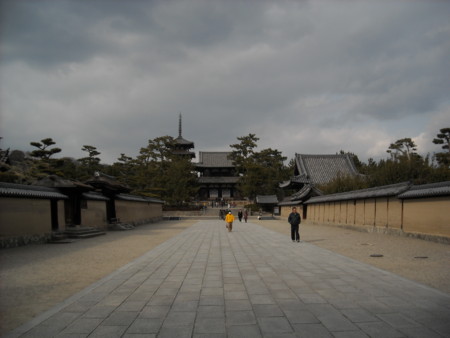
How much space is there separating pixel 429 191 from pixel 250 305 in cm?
1163

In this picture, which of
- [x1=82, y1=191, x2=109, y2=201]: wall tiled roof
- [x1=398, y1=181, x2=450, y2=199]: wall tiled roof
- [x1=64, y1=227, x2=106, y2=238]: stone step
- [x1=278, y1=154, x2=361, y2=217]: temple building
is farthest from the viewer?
[x1=278, y1=154, x2=361, y2=217]: temple building

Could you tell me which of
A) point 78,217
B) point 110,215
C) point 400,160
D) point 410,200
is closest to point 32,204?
point 78,217

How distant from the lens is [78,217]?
17219 millimetres

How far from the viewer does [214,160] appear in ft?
208

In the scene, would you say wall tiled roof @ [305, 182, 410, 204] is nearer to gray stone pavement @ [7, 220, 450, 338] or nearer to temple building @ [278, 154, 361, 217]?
gray stone pavement @ [7, 220, 450, 338]

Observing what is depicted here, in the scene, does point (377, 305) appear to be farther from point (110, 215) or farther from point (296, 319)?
point (110, 215)

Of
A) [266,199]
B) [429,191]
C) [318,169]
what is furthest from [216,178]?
[429,191]

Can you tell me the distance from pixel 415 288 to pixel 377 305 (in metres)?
1.54

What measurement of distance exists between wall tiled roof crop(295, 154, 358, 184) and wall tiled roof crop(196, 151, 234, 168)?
20632 mm

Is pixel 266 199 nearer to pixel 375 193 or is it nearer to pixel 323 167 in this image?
pixel 323 167

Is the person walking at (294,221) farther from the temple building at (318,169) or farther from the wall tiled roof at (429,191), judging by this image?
the temple building at (318,169)

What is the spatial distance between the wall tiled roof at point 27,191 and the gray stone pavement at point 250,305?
320 inches

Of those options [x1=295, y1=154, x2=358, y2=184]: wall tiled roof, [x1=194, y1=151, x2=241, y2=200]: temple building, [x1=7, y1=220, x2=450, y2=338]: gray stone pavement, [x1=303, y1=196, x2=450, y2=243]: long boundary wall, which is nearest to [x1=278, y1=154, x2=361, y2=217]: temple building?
[x1=295, y1=154, x2=358, y2=184]: wall tiled roof

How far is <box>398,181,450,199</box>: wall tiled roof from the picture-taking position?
12172 millimetres
